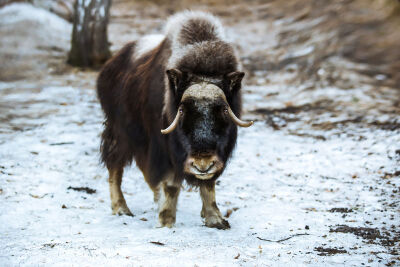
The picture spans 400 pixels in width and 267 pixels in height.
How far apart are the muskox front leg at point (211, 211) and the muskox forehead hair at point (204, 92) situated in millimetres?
777

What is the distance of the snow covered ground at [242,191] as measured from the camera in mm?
2930

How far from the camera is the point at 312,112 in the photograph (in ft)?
22.2

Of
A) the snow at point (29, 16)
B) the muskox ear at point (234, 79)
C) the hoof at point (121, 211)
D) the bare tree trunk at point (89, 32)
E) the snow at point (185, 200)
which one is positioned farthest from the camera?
the snow at point (29, 16)

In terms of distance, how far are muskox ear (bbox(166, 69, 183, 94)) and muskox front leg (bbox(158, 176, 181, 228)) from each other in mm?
747

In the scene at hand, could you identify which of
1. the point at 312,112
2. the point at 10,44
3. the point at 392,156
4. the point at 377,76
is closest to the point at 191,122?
the point at 392,156

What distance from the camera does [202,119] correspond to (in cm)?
311

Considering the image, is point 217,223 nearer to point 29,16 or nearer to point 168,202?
point 168,202

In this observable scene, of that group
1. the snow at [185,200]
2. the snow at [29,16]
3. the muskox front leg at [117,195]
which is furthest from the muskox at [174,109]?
the snow at [29,16]

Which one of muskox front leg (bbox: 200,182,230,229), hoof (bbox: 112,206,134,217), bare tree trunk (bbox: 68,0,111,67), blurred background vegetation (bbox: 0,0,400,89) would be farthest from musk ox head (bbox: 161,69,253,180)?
bare tree trunk (bbox: 68,0,111,67)

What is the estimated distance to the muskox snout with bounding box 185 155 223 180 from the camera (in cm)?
297

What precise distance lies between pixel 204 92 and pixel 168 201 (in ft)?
3.30

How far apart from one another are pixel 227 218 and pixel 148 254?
1.25 meters

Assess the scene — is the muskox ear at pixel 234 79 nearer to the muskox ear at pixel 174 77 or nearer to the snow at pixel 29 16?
the muskox ear at pixel 174 77

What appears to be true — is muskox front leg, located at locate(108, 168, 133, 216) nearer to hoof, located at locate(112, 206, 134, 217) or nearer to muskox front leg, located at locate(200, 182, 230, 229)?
hoof, located at locate(112, 206, 134, 217)
